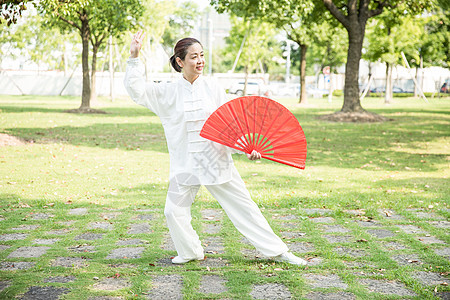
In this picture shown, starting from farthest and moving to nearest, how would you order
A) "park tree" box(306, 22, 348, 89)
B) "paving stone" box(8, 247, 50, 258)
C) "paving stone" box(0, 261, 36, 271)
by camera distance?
"park tree" box(306, 22, 348, 89), "paving stone" box(8, 247, 50, 258), "paving stone" box(0, 261, 36, 271)

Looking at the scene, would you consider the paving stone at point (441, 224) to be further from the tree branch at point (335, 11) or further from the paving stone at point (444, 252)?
the tree branch at point (335, 11)

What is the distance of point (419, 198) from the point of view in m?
6.74

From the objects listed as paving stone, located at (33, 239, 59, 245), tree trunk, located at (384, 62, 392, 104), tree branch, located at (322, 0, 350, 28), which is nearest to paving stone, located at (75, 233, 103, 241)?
paving stone, located at (33, 239, 59, 245)

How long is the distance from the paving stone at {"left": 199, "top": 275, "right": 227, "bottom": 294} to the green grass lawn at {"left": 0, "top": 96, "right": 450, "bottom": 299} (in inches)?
3.1

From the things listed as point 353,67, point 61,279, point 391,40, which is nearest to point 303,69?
point 391,40

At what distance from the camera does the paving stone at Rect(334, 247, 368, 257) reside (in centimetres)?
439

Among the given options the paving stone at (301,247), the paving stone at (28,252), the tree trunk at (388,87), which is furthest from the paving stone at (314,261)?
the tree trunk at (388,87)

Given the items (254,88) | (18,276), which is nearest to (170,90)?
(18,276)

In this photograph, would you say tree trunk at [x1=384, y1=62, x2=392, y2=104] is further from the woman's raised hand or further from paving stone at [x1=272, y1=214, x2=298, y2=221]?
the woman's raised hand

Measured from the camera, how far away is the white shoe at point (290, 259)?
406 centimetres

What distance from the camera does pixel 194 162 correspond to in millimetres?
3924

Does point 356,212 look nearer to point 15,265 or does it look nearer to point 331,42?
point 15,265

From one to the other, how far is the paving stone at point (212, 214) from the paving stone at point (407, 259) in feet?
6.87

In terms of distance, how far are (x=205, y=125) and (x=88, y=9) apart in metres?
18.1
